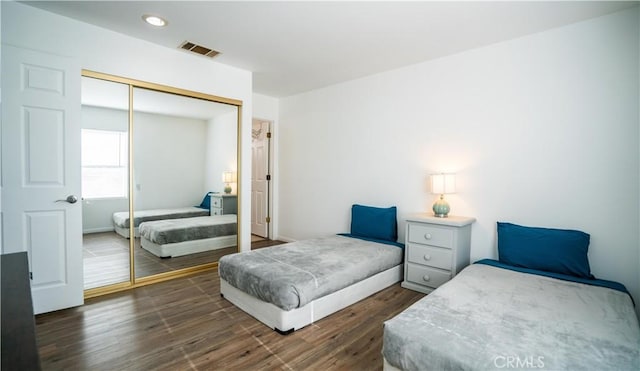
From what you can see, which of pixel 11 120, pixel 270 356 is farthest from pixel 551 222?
pixel 11 120

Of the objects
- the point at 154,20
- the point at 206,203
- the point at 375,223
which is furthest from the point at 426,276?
the point at 154,20

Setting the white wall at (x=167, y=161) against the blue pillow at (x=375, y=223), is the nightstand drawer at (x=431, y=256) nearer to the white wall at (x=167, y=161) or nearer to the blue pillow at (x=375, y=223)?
the blue pillow at (x=375, y=223)

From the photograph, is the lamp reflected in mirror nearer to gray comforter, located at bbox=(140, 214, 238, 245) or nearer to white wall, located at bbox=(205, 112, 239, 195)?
white wall, located at bbox=(205, 112, 239, 195)

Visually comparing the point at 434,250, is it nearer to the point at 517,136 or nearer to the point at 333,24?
the point at 517,136

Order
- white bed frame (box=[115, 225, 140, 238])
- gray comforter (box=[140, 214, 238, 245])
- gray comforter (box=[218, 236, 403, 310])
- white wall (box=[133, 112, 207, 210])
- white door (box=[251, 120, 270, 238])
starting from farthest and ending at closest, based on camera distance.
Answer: white door (box=[251, 120, 270, 238]) < gray comforter (box=[140, 214, 238, 245]) < white wall (box=[133, 112, 207, 210]) < white bed frame (box=[115, 225, 140, 238]) < gray comforter (box=[218, 236, 403, 310])

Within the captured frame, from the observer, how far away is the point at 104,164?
2.96 m

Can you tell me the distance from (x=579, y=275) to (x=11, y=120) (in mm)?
4716

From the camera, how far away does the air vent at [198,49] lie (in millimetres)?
3117

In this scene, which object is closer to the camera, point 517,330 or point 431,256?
point 517,330

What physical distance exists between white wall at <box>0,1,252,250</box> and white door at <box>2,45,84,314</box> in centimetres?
17

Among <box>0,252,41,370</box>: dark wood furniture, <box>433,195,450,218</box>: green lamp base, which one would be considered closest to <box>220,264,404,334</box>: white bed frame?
<box>433,195,450,218</box>: green lamp base

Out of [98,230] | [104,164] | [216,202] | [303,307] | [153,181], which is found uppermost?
[104,164]

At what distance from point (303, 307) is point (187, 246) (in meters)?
2.06

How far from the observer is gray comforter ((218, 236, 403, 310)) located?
2295 mm
